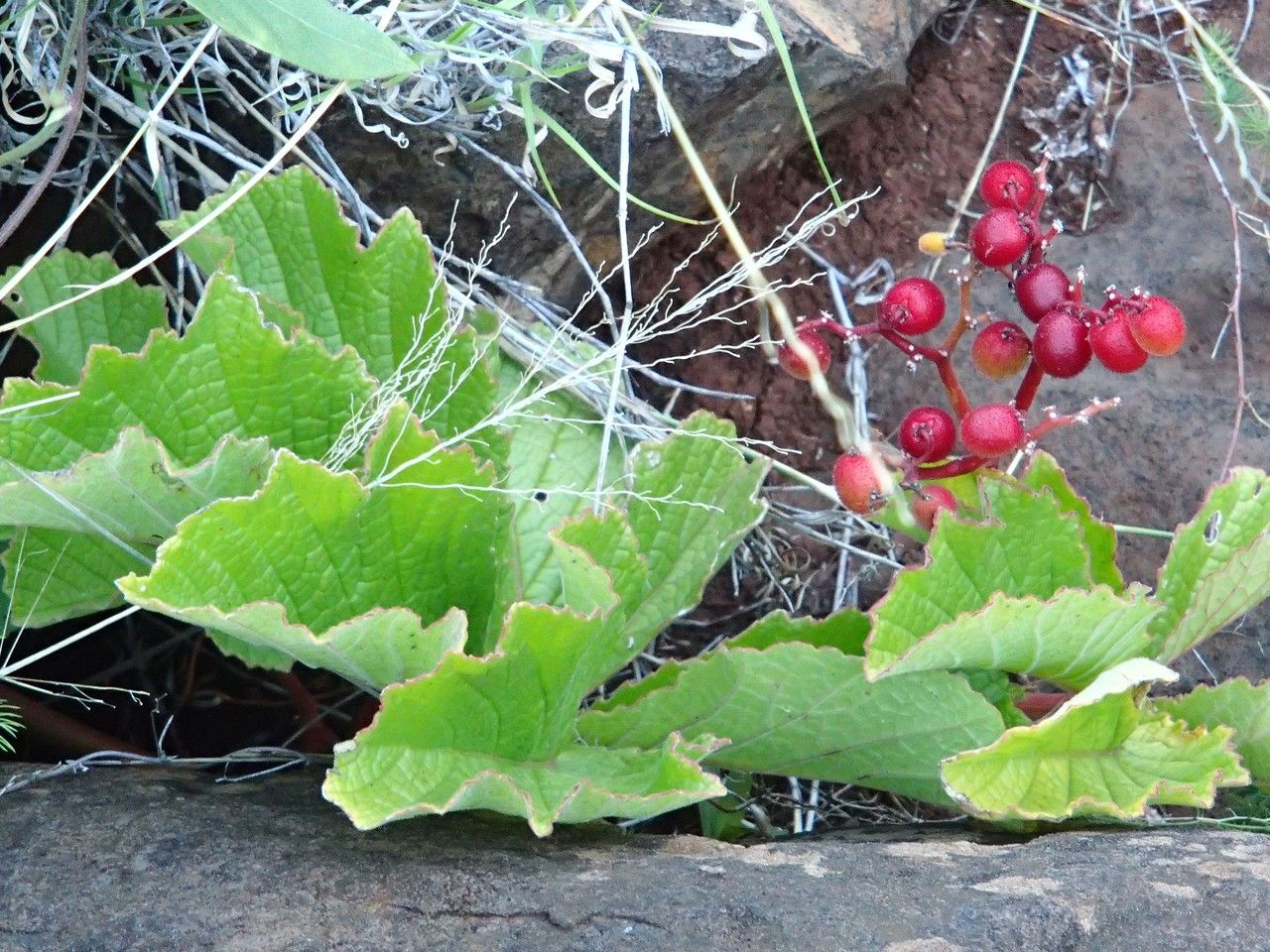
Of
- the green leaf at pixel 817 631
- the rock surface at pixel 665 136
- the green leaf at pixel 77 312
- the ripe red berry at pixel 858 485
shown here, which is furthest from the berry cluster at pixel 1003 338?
the green leaf at pixel 77 312

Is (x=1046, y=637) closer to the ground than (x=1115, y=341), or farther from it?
closer to the ground

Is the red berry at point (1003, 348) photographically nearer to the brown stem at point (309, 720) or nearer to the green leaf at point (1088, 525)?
the green leaf at point (1088, 525)

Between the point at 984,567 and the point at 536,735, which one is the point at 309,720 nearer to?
the point at 536,735

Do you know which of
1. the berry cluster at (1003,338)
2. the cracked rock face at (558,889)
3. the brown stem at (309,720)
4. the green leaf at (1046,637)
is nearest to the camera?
the cracked rock face at (558,889)

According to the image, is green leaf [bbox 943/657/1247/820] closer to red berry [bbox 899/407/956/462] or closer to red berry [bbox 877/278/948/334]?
red berry [bbox 899/407/956/462]

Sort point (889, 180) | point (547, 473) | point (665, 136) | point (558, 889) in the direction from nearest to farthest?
point (558, 889) → point (547, 473) → point (665, 136) → point (889, 180)

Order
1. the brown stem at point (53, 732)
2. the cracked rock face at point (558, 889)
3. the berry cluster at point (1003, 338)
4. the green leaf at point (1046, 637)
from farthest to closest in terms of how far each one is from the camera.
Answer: the brown stem at point (53, 732), the berry cluster at point (1003, 338), the green leaf at point (1046, 637), the cracked rock face at point (558, 889)

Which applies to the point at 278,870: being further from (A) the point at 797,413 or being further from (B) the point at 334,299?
(A) the point at 797,413

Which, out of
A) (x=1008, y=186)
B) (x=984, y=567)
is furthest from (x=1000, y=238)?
(x=984, y=567)
